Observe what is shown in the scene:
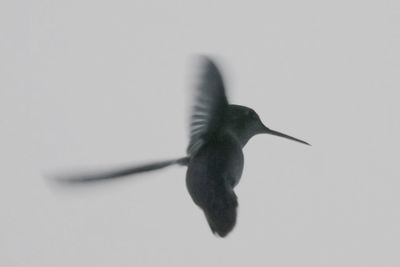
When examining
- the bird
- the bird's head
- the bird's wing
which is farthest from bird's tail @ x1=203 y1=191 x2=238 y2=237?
the bird's head

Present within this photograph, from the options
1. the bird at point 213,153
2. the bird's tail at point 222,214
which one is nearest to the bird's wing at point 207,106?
the bird at point 213,153

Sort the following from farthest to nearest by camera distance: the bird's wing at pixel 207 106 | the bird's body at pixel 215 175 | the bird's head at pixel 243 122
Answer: the bird's head at pixel 243 122, the bird's body at pixel 215 175, the bird's wing at pixel 207 106

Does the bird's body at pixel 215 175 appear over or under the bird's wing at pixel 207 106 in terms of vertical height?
under

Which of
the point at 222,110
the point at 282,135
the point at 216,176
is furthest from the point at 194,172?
the point at 282,135

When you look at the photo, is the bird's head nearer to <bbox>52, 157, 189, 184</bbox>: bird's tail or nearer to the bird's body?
the bird's body

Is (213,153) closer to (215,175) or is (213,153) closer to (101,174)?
(215,175)

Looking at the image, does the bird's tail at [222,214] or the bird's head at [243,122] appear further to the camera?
the bird's head at [243,122]

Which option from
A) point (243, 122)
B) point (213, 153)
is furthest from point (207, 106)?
point (243, 122)

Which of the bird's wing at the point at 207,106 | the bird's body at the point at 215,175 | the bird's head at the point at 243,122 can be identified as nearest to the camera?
the bird's wing at the point at 207,106

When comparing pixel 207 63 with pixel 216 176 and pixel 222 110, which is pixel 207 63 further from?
pixel 216 176

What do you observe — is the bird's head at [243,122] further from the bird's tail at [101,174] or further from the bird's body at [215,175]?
the bird's tail at [101,174]
